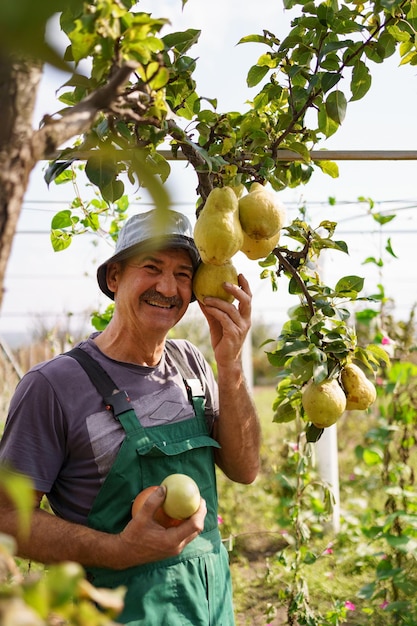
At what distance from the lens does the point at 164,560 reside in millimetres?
1723

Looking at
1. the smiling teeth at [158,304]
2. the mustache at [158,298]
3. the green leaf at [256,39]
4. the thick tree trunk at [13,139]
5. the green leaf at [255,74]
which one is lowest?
the thick tree trunk at [13,139]

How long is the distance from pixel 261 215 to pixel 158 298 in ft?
1.75

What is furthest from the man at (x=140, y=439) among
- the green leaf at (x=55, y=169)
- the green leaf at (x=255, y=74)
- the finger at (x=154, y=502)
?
the green leaf at (x=255, y=74)

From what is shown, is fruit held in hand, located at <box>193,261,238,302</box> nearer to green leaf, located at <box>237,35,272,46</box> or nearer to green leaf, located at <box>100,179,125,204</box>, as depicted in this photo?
green leaf, located at <box>100,179,125,204</box>

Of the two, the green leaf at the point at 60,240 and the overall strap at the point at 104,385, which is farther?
the green leaf at the point at 60,240

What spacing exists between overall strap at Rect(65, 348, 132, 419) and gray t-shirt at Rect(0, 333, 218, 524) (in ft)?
0.05

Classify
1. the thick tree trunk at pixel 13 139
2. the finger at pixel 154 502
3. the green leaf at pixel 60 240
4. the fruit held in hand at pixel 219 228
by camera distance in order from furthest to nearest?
the green leaf at pixel 60 240, the finger at pixel 154 502, the fruit held in hand at pixel 219 228, the thick tree trunk at pixel 13 139

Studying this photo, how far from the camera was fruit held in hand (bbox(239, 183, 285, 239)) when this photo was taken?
1.52 metres

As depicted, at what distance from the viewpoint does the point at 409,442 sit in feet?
11.9

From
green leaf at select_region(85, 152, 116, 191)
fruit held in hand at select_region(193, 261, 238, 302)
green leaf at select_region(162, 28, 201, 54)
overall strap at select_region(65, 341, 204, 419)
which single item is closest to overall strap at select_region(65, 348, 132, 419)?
overall strap at select_region(65, 341, 204, 419)

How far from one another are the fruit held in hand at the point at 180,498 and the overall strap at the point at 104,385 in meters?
0.32

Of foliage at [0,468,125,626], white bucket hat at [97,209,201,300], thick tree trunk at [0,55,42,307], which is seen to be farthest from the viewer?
white bucket hat at [97,209,201,300]

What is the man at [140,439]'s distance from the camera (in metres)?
1.64

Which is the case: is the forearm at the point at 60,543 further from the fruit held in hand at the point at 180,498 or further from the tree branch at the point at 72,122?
the tree branch at the point at 72,122
